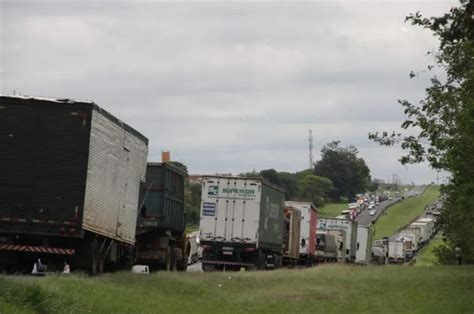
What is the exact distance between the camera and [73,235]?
22.0 metres

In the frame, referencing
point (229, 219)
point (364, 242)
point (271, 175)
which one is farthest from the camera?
point (271, 175)

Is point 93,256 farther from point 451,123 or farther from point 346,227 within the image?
point 346,227

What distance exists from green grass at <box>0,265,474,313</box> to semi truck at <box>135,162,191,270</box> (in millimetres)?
3389

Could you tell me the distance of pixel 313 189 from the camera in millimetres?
191125

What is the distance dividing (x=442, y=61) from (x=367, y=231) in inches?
1712

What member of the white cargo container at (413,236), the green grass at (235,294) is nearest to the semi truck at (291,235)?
the green grass at (235,294)

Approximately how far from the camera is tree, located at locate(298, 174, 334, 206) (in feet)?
613

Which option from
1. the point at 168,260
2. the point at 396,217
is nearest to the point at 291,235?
the point at 168,260

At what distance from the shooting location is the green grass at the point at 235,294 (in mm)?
14234

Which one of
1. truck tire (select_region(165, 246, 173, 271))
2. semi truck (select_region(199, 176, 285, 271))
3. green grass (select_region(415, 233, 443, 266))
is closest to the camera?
truck tire (select_region(165, 246, 173, 271))

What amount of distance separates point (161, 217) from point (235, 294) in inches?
346

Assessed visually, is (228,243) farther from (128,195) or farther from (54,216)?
(54,216)

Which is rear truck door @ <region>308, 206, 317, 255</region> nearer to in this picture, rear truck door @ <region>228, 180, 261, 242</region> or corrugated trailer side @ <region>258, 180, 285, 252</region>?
corrugated trailer side @ <region>258, 180, 285, 252</region>

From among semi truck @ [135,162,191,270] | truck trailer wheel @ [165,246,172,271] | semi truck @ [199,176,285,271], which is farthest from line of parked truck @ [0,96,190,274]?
semi truck @ [199,176,285,271]
